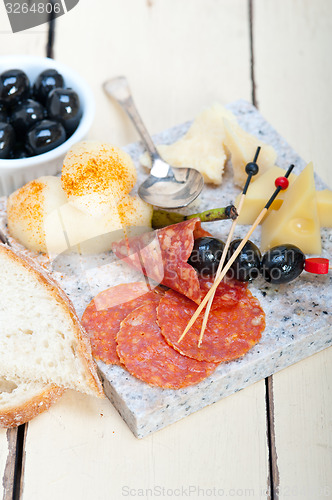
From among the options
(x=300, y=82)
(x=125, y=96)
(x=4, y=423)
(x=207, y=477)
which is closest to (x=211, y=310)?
(x=207, y=477)

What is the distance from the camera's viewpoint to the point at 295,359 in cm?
204

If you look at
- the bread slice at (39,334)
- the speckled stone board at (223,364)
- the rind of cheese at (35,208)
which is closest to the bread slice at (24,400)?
the bread slice at (39,334)

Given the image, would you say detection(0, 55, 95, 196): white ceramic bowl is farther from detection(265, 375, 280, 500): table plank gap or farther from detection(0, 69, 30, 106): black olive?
detection(265, 375, 280, 500): table plank gap

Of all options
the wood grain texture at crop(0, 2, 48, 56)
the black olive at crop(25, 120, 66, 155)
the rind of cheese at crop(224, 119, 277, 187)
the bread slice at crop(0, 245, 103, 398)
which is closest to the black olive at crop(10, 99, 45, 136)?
the black olive at crop(25, 120, 66, 155)

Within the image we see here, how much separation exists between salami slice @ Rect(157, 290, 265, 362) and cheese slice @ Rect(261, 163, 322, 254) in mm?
233

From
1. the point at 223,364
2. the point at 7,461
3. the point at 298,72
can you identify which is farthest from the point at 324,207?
the point at 7,461

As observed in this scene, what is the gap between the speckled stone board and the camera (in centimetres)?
182

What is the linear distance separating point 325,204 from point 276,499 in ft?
3.19

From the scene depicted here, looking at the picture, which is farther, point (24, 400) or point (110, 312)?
point (110, 312)

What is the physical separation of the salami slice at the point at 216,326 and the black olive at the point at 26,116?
826mm

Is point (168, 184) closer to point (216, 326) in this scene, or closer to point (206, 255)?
point (206, 255)

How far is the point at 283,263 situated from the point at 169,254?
0.35m

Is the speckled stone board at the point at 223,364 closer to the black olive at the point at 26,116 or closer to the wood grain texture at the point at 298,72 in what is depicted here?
the black olive at the point at 26,116

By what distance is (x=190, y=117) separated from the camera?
2.81 meters
